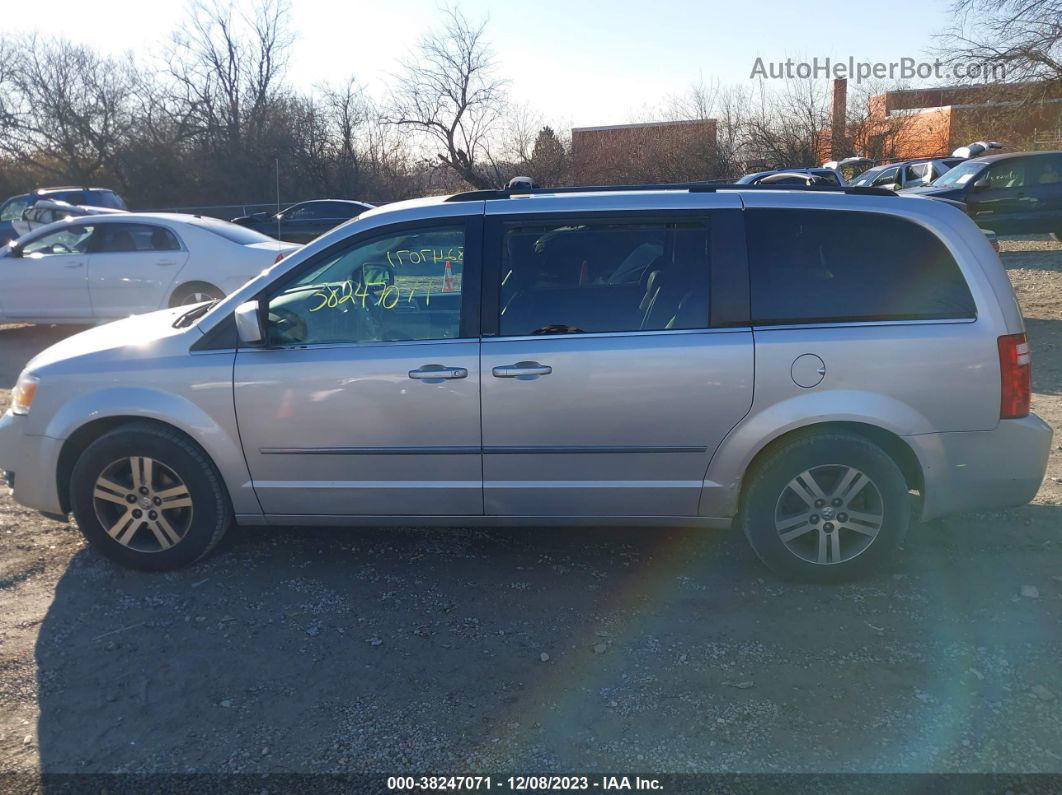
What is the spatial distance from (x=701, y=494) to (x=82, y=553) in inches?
128

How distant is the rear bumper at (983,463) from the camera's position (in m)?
3.96

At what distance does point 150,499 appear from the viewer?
429 cm

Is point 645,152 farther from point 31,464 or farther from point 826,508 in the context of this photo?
point 31,464

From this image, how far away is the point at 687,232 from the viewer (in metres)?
4.12

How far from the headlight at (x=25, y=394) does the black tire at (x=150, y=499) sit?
39cm

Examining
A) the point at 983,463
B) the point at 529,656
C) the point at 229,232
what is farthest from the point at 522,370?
the point at 229,232

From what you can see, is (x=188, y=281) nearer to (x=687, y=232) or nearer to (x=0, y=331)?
(x=0, y=331)

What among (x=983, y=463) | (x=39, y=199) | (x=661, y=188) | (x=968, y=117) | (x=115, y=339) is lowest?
(x=983, y=463)

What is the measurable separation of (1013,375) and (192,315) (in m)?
4.11

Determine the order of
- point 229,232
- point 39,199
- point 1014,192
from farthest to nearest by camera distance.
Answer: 1. point 39,199
2. point 1014,192
3. point 229,232

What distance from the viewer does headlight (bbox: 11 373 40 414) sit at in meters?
4.31

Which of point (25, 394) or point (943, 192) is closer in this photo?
point (25, 394)

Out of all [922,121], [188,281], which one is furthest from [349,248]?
[922,121]

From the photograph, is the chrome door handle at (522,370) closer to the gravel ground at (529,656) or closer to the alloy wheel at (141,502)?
the gravel ground at (529,656)
